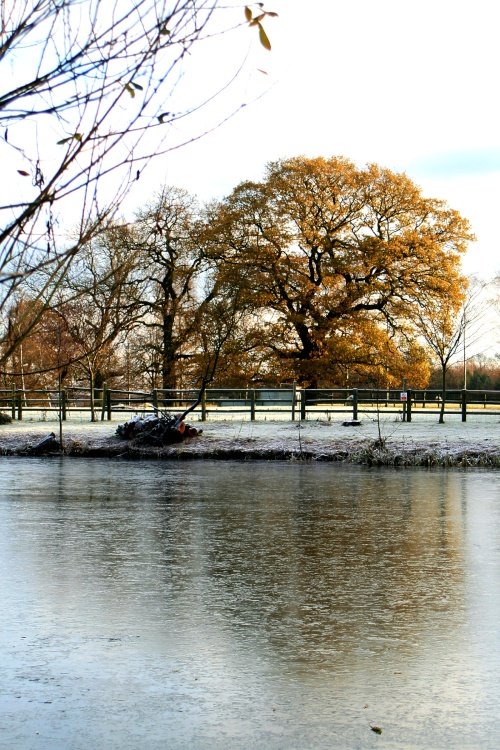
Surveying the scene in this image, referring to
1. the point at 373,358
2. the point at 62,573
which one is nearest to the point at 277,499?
the point at 62,573

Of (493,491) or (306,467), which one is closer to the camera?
(493,491)

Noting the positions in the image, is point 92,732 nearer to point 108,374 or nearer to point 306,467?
point 306,467

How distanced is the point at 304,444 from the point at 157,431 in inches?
164

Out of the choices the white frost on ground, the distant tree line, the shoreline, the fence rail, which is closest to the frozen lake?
the shoreline

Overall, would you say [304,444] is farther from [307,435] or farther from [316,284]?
[316,284]

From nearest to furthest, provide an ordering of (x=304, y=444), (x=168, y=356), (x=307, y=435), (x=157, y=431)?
(x=304, y=444) → (x=157, y=431) → (x=307, y=435) → (x=168, y=356)

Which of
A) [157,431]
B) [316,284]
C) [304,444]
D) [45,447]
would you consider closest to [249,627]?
[304,444]

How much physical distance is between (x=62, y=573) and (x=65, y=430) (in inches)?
928

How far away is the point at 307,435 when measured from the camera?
30.2 meters

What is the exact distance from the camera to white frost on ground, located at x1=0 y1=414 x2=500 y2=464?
26766mm

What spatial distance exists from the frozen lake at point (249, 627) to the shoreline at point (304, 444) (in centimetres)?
1019

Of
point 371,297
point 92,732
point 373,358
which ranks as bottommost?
point 92,732

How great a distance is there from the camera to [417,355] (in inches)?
1874

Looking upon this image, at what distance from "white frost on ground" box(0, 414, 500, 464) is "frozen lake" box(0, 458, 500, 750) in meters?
11.7
